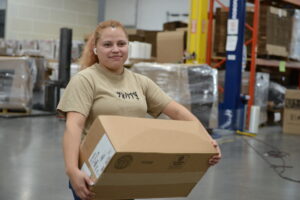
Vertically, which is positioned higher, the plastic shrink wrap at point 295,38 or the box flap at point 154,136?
the plastic shrink wrap at point 295,38

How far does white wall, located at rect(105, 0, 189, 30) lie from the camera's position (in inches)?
436

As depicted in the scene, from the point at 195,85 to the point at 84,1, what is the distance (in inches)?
271

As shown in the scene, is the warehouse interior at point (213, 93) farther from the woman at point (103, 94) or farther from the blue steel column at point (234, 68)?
the woman at point (103, 94)

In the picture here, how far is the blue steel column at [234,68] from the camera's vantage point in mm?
6047

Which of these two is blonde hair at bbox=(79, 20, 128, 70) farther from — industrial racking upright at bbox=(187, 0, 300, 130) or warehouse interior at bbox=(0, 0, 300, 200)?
industrial racking upright at bbox=(187, 0, 300, 130)

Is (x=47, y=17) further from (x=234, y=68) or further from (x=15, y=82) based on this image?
(x=234, y=68)

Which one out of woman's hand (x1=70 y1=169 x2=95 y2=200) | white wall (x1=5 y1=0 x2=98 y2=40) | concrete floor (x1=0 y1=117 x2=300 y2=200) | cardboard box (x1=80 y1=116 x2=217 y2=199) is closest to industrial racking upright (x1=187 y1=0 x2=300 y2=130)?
concrete floor (x1=0 y1=117 x2=300 y2=200)

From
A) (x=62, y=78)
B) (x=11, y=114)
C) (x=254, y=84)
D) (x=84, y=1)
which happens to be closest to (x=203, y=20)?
(x=254, y=84)

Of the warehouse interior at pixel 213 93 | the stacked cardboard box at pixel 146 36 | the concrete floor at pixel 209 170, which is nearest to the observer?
the concrete floor at pixel 209 170

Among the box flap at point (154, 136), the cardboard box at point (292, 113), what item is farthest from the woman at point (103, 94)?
the cardboard box at point (292, 113)

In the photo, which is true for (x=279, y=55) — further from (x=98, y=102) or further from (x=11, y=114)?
(x=98, y=102)

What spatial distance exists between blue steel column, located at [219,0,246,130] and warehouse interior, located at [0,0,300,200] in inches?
0.6

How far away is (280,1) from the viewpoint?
23.4ft

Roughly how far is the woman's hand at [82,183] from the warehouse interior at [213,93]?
1481 mm
